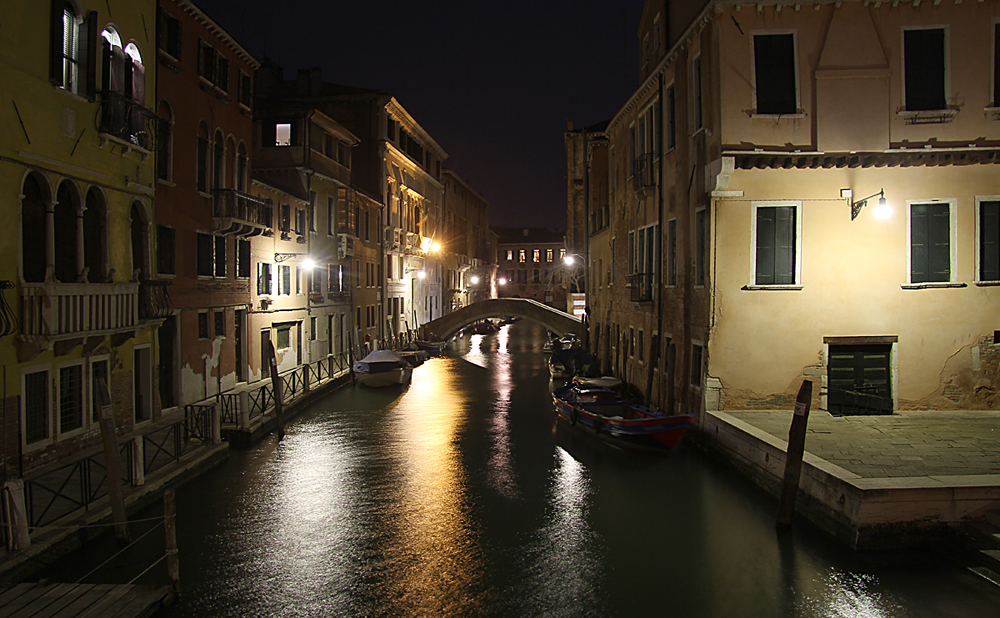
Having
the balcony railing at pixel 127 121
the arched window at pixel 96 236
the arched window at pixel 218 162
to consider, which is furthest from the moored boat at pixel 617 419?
the balcony railing at pixel 127 121

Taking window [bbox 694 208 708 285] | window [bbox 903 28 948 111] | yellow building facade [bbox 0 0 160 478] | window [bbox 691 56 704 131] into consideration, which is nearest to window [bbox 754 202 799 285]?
window [bbox 694 208 708 285]

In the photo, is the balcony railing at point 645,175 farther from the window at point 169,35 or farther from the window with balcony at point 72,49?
the window with balcony at point 72,49

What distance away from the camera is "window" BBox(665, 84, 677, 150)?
1384 centimetres

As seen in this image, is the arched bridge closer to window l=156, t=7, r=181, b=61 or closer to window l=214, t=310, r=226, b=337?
window l=214, t=310, r=226, b=337

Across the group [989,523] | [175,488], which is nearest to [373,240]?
[175,488]

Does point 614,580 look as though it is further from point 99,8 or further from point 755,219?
point 99,8

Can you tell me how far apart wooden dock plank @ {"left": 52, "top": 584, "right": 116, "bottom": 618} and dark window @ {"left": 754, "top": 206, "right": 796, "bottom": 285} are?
10.4 m

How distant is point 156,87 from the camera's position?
1248 centimetres

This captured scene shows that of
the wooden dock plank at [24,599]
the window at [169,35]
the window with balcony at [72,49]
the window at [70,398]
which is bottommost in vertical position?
the wooden dock plank at [24,599]

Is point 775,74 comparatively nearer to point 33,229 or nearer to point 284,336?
point 33,229

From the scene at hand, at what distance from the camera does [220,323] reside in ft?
53.3

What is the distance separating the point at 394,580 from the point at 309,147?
16.8m

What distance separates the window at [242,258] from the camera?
1717 cm

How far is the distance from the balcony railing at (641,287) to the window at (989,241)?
620 centimetres
